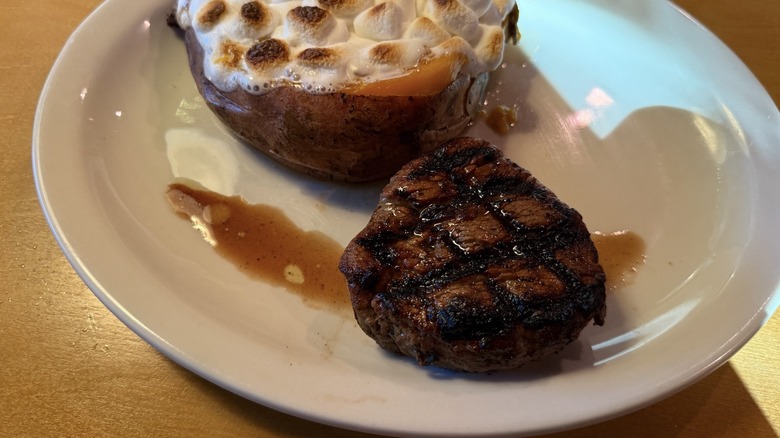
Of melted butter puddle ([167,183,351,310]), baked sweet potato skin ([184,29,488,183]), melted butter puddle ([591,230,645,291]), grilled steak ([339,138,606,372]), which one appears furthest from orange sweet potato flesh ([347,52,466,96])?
melted butter puddle ([591,230,645,291])

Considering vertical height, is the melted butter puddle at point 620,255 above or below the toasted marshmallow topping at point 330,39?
below

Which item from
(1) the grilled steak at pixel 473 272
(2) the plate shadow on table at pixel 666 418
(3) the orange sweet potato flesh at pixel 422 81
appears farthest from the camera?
(3) the orange sweet potato flesh at pixel 422 81

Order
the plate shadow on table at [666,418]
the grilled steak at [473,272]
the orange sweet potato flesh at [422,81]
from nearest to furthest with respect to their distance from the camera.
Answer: the grilled steak at [473,272]
the plate shadow on table at [666,418]
the orange sweet potato flesh at [422,81]

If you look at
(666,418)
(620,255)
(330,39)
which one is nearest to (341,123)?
(330,39)

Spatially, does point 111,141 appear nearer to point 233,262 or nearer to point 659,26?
point 233,262

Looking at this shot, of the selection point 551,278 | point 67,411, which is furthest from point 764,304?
point 67,411

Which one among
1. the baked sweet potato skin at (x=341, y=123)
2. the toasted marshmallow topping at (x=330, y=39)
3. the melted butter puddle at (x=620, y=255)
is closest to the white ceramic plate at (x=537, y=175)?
the melted butter puddle at (x=620, y=255)

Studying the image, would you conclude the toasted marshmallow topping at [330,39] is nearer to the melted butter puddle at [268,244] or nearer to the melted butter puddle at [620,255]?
the melted butter puddle at [268,244]

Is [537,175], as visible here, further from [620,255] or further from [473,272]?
[473,272]
